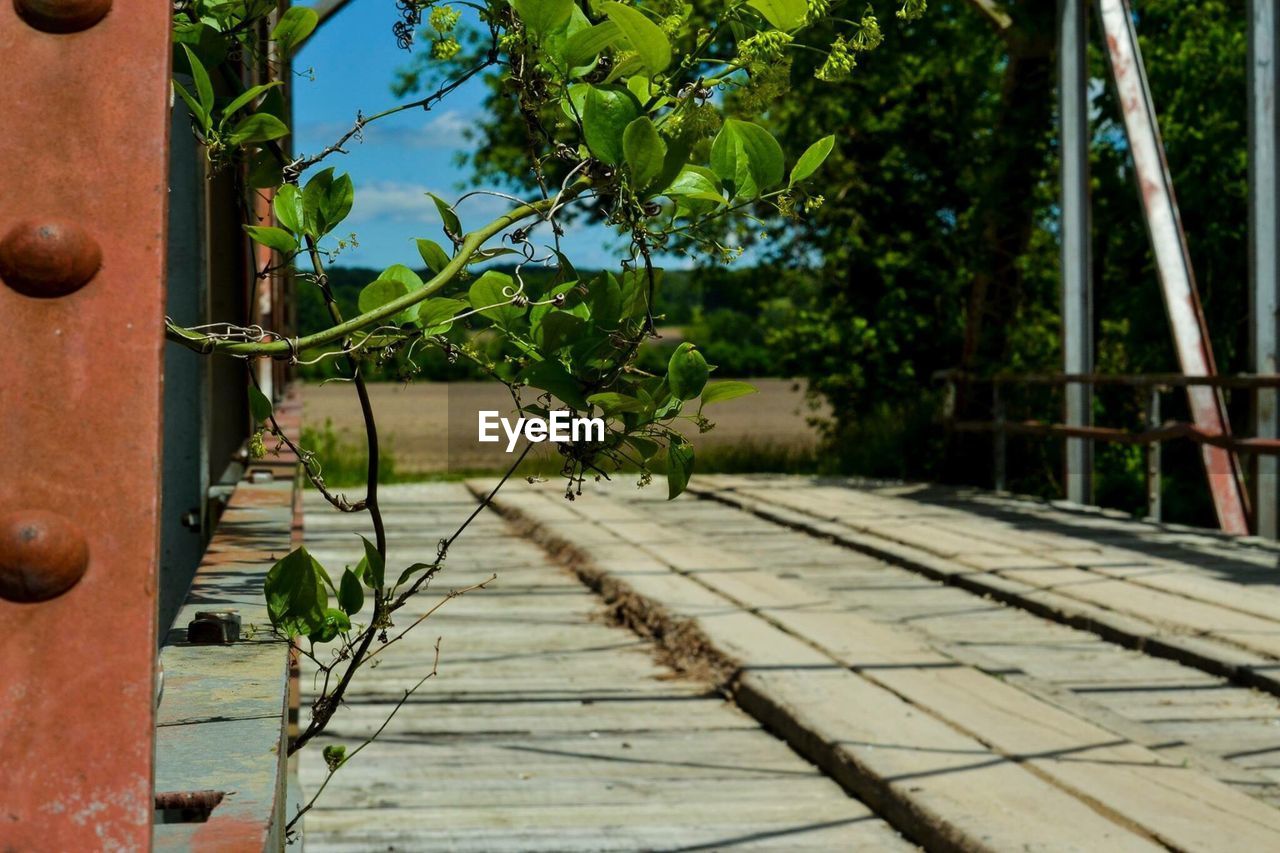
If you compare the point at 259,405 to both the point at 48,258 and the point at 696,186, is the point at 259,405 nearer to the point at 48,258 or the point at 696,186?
the point at 696,186

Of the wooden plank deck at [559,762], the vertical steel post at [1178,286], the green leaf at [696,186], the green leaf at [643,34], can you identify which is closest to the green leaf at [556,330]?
the green leaf at [696,186]

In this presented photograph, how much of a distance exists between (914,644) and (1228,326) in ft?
25.5

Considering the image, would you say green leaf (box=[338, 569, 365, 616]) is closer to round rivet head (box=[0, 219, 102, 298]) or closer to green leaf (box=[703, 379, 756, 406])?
green leaf (box=[703, 379, 756, 406])

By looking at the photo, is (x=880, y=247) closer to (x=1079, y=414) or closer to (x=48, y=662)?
(x=1079, y=414)

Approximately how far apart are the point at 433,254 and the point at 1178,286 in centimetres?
784

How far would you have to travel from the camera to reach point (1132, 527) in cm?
884

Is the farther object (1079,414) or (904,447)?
(904,447)

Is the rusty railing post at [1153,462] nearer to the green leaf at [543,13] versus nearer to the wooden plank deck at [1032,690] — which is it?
the wooden plank deck at [1032,690]

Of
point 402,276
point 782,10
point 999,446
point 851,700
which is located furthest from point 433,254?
point 999,446

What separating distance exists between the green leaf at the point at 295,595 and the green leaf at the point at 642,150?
1.79ft

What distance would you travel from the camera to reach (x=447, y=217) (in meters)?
1.27

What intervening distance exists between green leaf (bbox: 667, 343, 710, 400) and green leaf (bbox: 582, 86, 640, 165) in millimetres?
183

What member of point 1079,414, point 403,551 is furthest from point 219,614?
point 1079,414

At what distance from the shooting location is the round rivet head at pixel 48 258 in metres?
0.66
